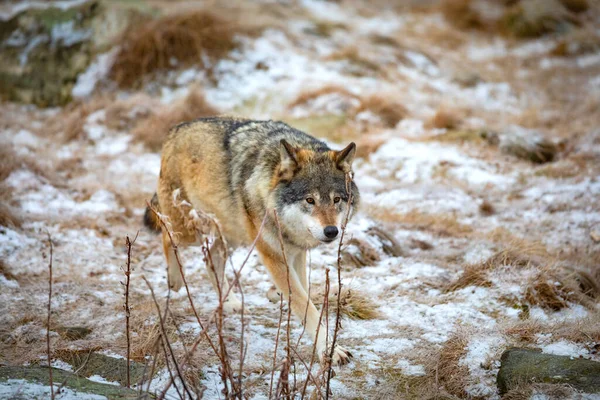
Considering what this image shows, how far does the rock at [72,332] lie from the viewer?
4082mm

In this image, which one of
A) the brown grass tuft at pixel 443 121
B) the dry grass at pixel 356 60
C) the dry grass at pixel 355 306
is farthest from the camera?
the dry grass at pixel 356 60

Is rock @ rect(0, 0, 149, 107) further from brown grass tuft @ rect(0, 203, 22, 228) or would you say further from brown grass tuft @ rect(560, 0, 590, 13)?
brown grass tuft @ rect(560, 0, 590, 13)

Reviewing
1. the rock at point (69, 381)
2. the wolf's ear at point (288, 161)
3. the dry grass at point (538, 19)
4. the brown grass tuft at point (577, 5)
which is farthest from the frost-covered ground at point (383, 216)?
the brown grass tuft at point (577, 5)

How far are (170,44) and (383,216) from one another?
24.8ft

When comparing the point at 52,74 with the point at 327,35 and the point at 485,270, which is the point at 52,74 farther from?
the point at 485,270

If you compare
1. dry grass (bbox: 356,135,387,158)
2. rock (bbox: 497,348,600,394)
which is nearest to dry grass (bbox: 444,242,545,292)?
rock (bbox: 497,348,600,394)

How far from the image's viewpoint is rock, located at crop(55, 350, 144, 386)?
11.5 ft

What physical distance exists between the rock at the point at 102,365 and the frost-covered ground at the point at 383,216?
172 mm

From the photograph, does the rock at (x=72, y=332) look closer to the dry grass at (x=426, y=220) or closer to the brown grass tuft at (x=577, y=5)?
the dry grass at (x=426, y=220)

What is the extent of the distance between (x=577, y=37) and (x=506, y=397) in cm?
1480

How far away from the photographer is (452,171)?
28.6 ft

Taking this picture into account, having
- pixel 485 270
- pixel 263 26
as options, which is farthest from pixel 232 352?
pixel 263 26

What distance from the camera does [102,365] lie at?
3643 mm

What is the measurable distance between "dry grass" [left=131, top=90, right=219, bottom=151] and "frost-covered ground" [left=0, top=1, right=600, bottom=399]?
0.83 ft
